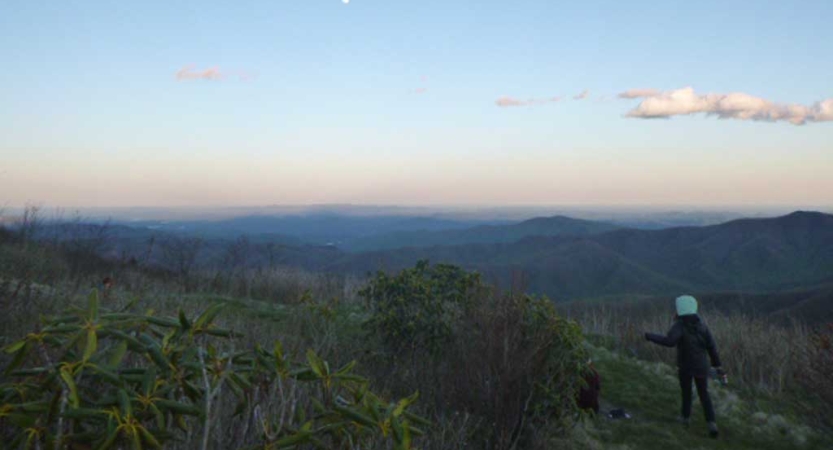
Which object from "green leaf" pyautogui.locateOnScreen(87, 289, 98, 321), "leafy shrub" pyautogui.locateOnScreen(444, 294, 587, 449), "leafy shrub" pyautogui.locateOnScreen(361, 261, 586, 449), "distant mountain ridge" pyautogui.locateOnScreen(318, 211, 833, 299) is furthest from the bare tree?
"distant mountain ridge" pyautogui.locateOnScreen(318, 211, 833, 299)

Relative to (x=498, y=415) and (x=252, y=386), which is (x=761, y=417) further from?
(x=252, y=386)

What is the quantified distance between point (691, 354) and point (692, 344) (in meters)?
0.13

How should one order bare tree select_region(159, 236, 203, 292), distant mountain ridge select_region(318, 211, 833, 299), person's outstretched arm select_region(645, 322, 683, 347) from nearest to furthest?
person's outstretched arm select_region(645, 322, 683, 347), bare tree select_region(159, 236, 203, 292), distant mountain ridge select_region(318, 211, 833, 299)

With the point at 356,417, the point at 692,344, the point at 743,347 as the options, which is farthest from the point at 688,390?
the point at 356,417

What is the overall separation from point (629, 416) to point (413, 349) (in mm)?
2956

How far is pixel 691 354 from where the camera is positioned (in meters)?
8.02

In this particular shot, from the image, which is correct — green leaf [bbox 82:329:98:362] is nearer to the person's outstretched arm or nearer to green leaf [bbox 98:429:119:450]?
green leaf [bbox 98:429:119:450]

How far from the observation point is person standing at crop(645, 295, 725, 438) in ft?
26.0

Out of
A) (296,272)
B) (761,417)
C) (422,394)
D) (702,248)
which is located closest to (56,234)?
(296,272)

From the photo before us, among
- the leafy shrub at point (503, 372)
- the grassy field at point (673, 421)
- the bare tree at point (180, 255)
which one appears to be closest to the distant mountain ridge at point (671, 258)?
the bare tree at point (180, 255)

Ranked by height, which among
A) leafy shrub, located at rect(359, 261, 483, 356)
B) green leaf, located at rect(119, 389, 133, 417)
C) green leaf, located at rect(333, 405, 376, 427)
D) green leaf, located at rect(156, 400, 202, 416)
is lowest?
leafy shrub, located at rect(359, 261, 483, 356)

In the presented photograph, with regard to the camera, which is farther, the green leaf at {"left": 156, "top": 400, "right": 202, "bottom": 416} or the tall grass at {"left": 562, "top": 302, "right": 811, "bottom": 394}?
the tall grass at {"left": 562, "top": 302, "right": 811, "bottom": 394}

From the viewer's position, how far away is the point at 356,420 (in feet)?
5.97

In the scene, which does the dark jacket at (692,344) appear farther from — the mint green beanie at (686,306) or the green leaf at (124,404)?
the green leaf at (124,404)
